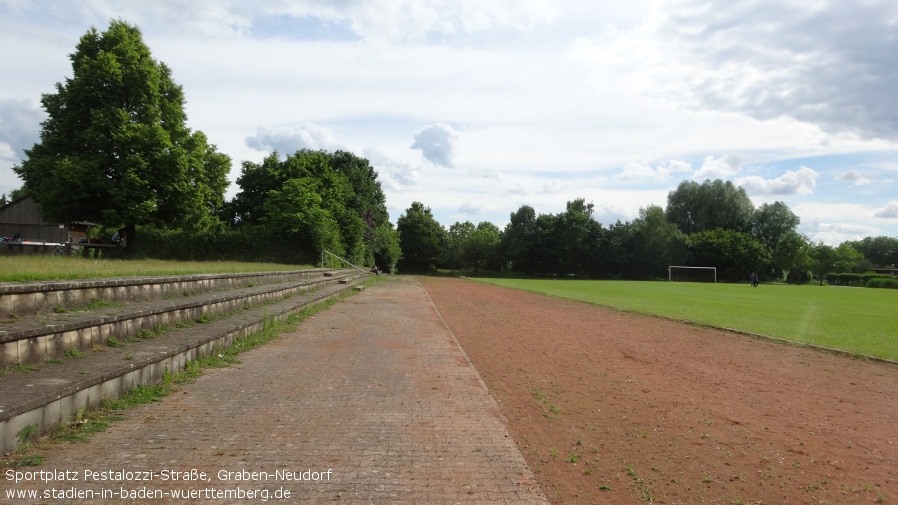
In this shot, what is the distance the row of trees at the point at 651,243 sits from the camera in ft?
246

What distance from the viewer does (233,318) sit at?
10555mm

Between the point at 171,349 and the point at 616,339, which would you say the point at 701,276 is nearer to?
the point at 616,339

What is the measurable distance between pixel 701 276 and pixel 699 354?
67.2 meters

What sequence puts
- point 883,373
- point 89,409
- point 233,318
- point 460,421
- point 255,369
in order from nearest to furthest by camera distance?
point 89,409, point 460,421, point 255,369, point 883,373, point 233,318

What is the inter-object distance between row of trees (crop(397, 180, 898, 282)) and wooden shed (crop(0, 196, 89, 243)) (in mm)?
54454

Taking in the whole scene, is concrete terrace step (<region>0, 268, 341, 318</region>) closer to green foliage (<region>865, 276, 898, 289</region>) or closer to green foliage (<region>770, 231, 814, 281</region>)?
green foliage (<region>865, 276, 898, 289</region>)

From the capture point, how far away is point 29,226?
105 feet

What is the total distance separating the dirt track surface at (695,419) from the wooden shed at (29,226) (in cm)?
2752

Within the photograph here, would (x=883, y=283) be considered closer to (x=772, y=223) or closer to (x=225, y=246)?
(x=772, y=223)

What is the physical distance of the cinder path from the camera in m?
3.74

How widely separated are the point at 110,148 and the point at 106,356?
19924 mm

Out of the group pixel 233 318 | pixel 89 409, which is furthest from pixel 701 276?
pixel 89 409

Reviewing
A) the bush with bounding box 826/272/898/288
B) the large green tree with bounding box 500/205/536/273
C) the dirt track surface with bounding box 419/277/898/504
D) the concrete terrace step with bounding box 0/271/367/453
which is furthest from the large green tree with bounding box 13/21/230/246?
the bush with bounding box 826/272/898/288

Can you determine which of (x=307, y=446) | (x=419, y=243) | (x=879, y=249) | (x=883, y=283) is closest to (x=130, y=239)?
(x=307, y=446)
